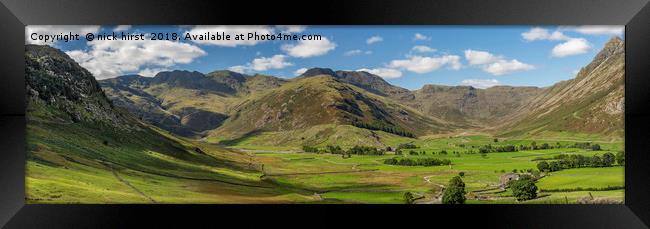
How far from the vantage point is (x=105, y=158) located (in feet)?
41.7

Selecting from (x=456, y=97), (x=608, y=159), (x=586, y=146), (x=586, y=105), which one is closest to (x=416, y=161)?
(x=456, y=97)

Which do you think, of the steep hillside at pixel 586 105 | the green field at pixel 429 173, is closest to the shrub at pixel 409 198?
the green field at pixel 429 173

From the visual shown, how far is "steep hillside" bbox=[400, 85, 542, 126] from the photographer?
13.0 meters

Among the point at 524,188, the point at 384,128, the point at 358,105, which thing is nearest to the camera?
the point at 524,188

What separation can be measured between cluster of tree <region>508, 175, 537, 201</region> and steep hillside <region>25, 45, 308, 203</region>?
7.23 meters

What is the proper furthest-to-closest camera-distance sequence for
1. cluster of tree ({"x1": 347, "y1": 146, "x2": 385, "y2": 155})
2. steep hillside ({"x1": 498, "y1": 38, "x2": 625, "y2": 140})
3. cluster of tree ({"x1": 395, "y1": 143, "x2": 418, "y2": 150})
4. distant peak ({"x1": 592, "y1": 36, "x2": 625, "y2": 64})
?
cluster of tree ({"x1": 395, "y1": 143, "x2": 418, "y2": 150})
cluster of tree ({"x1": 347, "y1": 146, "x2": 385, "y2": 155})
steep hillside ({"x1": 498, "y1": 38, "x2": 625, "y2": 140})
distant peak ({"x1": 592, "y1": 36, "x2": 625, "y2": 64})

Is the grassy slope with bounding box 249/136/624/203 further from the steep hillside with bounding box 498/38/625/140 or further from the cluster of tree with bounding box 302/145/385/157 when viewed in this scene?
the steep hillside with bounding box 498/38/625/140

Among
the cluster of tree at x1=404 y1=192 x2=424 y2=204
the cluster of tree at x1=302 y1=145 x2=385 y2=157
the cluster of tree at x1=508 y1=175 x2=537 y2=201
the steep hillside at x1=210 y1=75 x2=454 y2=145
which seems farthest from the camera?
the steep hillside at x1=210 y1=75 x2=454 y2=145

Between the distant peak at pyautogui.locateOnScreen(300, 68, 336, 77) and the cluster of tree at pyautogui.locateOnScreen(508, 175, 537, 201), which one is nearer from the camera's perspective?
the cluster of tree at pyautogui.locateOnScreen(508, 175, 537, 201)

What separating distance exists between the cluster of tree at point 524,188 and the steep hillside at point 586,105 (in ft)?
5.59

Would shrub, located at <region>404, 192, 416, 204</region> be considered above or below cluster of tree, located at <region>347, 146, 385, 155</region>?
below

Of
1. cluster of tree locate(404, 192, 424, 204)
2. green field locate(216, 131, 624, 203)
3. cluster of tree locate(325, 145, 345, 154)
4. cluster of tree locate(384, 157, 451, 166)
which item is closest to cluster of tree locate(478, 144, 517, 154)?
green field locate(216, 131, 624, 203)

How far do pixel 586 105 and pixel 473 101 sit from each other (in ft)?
12.1

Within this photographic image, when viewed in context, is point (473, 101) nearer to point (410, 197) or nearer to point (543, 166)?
point (543, 166)
